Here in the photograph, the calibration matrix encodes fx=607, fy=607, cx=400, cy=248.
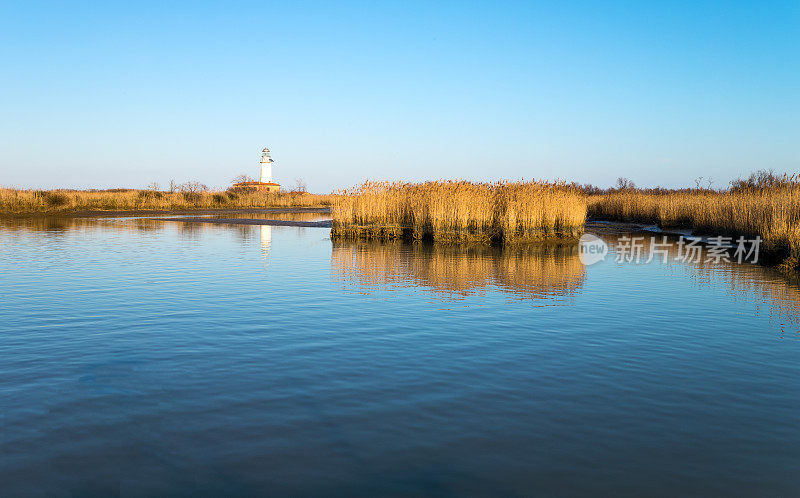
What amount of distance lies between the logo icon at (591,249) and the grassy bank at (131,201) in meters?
42.4

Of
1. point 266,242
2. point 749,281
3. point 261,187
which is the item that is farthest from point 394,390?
point 261,187

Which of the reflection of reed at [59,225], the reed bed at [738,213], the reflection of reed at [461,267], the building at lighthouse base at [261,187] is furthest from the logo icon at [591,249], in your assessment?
the building at lighthouse base at [261,187]

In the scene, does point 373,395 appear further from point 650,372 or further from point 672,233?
point 672,233

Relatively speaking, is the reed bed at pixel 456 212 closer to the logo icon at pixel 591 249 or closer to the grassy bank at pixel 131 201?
the logo icon at pixel 591 249

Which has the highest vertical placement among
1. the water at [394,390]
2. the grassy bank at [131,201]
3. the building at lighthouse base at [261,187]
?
the building at lighthouse base at [261,187]

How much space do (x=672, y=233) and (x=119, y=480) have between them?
34.7 meters

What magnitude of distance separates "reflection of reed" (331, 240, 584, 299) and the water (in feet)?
2.03

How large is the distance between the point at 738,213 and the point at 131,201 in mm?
53177

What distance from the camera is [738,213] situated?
2525 centimetres

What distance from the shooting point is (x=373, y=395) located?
6695mm

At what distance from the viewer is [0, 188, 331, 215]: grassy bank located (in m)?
48.6

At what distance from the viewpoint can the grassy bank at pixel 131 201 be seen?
48594 millimetres

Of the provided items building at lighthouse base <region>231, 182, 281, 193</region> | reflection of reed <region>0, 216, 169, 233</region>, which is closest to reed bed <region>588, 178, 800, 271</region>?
reflection of reed <region>0, 216, 169, 233</region>

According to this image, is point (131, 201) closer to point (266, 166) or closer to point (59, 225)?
point (59, 225)
